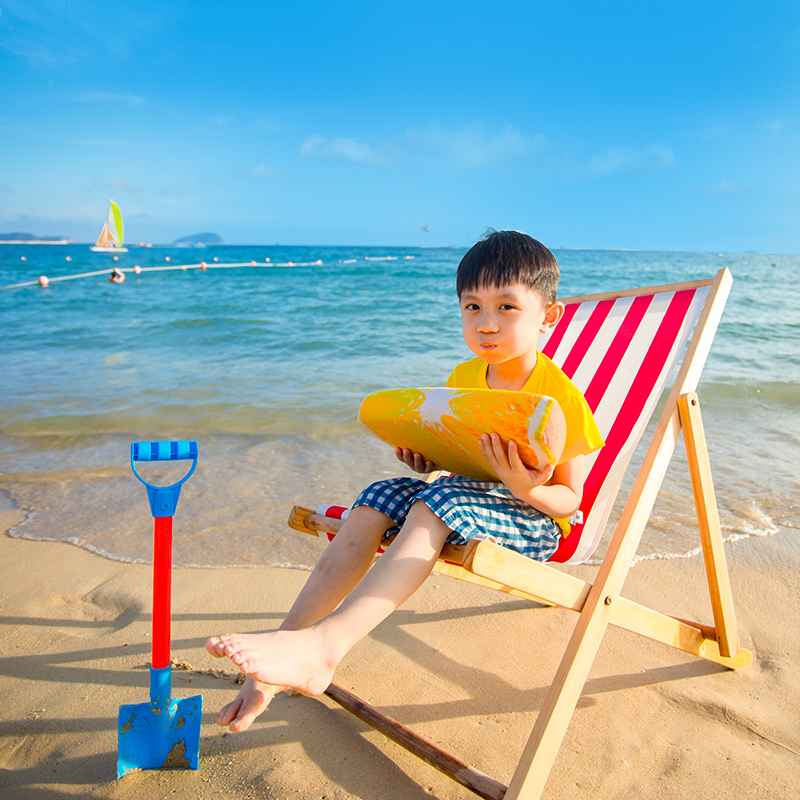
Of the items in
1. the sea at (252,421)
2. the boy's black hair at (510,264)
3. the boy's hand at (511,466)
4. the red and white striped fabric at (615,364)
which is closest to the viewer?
the boy's hand at (511,466)

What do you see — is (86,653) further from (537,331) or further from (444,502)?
(537,331)

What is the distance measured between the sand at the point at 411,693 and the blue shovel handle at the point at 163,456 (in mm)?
743

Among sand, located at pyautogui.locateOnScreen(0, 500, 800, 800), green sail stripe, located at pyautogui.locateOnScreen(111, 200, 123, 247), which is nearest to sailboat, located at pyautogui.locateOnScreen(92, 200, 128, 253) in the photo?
green sail stripe, located at pyautogui.locateOnScreen(111, 200, 123, 247)

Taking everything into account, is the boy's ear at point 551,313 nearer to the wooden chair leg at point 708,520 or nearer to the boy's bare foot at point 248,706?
the wooden chair leg at point 708,520

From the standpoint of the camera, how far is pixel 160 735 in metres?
1.60

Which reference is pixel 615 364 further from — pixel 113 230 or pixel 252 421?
pixel 113 230

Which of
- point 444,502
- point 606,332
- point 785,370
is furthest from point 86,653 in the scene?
point 785,370

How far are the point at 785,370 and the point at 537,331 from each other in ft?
23.5

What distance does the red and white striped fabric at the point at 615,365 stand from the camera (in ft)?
6.64

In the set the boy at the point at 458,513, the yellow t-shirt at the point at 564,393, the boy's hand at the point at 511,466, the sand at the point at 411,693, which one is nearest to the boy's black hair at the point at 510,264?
the boy at the point at 458,513

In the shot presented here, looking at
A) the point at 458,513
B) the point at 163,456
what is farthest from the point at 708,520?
the point at 163,456

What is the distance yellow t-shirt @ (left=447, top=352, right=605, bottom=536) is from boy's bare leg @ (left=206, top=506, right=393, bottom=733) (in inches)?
21.3

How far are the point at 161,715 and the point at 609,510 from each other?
141 cm

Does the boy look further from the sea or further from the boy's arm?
the sea
